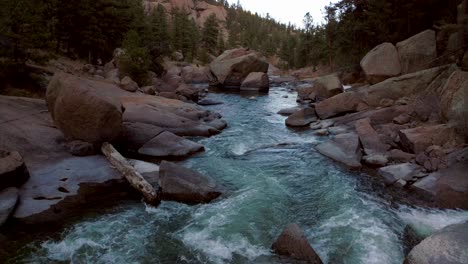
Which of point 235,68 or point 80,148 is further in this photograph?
point 235,68

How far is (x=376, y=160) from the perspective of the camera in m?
15.1

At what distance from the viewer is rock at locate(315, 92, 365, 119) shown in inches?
911

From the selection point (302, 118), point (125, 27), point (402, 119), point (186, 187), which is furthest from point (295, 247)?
point (125, 27)

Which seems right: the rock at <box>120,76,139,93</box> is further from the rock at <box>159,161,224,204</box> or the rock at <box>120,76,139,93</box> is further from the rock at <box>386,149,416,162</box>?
the rock at <box>386,149,416,162</box>

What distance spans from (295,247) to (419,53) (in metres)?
22.1

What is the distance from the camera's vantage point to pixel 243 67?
47094mm

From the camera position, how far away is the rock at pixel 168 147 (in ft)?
54.5

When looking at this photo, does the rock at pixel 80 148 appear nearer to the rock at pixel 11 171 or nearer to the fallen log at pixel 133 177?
the fallen log at pixel 133 177

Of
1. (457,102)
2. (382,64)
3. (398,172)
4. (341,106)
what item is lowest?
(398,172)

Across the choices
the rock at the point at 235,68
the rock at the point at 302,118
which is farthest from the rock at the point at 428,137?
the rock at the point at 235,68

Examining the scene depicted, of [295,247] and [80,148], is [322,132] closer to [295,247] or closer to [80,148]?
[295,247]

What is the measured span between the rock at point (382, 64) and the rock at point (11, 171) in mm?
23655

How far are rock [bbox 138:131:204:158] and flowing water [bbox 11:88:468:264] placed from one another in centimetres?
127

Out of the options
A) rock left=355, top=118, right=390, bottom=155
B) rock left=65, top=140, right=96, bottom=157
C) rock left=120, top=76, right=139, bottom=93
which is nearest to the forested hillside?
rock left=120, top=76, right=139, bottom=93
